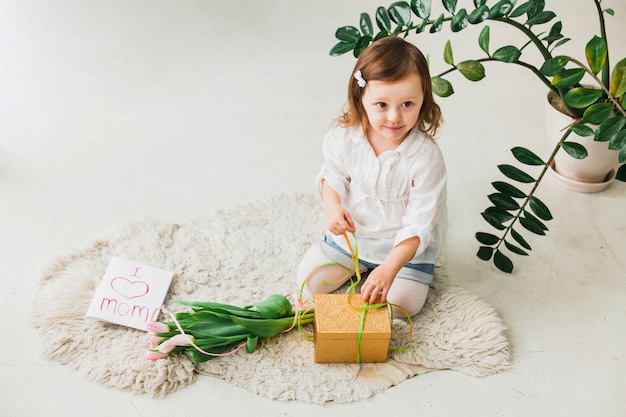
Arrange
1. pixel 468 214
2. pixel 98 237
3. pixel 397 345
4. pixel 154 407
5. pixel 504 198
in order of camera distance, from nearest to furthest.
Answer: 1. pixel 154 407
2. pixel 397 345
3. pixel 504 198
4. pixel 98 237
5. pixel 468 214

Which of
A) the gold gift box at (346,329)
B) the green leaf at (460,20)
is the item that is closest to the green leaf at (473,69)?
the green leaf at (460,20)

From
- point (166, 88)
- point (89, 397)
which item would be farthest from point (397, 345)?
→ point (166, 88)

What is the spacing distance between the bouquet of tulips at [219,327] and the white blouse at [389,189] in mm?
235

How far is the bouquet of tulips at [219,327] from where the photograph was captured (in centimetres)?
146

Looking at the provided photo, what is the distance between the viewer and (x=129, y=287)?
63.1 inches

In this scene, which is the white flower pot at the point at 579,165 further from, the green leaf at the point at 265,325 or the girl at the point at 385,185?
the green leaf at the point at 265,325

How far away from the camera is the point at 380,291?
1.45 metres

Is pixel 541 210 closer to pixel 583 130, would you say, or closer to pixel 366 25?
pixel 583 130

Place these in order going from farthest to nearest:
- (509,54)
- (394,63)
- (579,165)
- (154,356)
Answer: (579,165) → (509,54) → (154,356) → (394,63)

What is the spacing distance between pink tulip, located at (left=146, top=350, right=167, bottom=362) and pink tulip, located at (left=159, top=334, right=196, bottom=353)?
0.01 metres

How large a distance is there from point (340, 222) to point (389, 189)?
13 centimetres

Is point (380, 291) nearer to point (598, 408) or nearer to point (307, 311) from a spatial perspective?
point (307, 311)

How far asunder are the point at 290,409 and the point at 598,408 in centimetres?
64

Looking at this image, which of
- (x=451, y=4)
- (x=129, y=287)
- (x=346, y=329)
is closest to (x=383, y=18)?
(x=451, y=4)
